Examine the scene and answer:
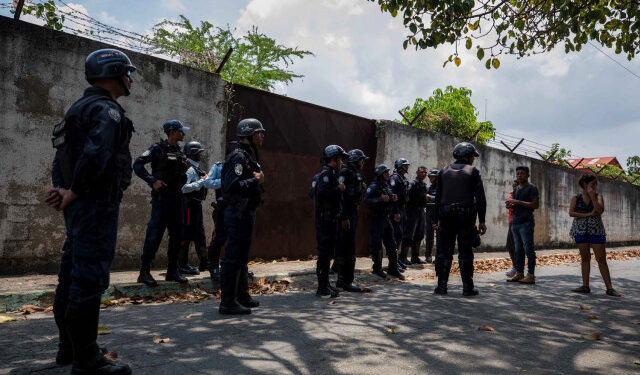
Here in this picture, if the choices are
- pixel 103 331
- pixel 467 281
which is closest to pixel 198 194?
pixel 103 331

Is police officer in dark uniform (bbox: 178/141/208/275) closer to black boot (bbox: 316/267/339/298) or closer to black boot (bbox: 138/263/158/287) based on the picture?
black boot (bbox: 138/263/158/287)

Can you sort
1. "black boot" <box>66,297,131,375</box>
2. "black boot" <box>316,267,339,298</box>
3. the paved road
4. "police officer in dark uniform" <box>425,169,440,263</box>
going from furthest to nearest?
"police officer in dark uniform" <box>425,169,440,263</box>, "black boot" <box>316,267,339,298</box>, the paved road, "black boot" <box>66,297,131,375</box>

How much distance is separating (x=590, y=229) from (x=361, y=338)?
4619 millimetres

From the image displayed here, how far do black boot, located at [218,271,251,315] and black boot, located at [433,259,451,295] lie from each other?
280cm

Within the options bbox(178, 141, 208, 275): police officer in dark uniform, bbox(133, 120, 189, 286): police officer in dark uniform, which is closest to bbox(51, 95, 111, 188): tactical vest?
bbox(133, 120, 189, 286): police officer in dark uniform

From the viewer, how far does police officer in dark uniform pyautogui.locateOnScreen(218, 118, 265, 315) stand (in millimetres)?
4609

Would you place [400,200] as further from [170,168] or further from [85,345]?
[85,345]

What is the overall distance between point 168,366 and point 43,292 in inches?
109

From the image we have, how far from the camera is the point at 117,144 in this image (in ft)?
9.27

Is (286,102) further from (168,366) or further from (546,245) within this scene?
(546,245)

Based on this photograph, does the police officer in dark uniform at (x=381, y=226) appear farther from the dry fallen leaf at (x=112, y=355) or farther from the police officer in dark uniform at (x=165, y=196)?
the dry fallen leaf at (x=112, y=355)

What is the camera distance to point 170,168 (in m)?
5.82

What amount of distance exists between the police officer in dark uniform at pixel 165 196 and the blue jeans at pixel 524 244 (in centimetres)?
535

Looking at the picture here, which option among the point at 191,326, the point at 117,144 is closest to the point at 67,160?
the point at 117,144
